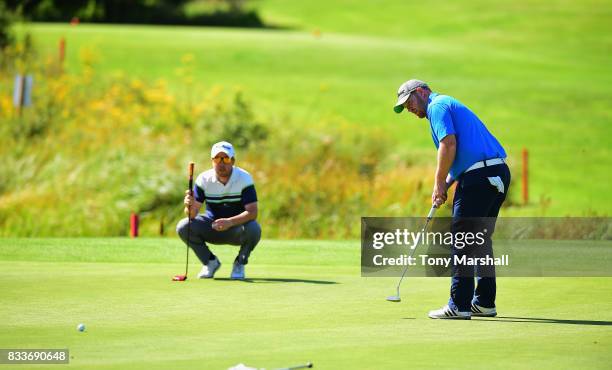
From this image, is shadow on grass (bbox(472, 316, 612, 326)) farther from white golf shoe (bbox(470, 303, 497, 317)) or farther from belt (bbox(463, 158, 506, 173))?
belt (bbox(463, 158, 506, 173))

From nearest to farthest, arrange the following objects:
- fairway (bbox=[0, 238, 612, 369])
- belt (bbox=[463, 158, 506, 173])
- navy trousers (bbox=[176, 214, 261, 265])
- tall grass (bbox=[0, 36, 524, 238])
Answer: fairway (bbox=[0, 238, 612, 369]) < belt (bbox=[463, 158, 506, 173]) < navy trousers (bbox=[176, 214, 261, 265]) < tall grass (bbox=[0, 36, 524, 238])

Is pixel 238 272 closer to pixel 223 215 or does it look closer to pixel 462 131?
pixel 223 215

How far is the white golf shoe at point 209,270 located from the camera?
460 inches

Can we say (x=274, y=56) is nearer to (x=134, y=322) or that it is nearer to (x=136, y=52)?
(x=136, y=52)

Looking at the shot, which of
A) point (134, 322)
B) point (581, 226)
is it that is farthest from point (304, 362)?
point (581, 226)

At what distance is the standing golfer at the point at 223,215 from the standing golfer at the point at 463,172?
9.72 ft

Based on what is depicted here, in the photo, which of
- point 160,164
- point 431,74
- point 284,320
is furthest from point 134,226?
point 431,74

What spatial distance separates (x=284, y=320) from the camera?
8.65 metres

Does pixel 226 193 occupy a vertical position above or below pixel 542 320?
above

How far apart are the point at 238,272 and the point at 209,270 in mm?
329

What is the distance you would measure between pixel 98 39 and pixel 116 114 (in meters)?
21.9

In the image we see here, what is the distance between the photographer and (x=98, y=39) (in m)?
45.5

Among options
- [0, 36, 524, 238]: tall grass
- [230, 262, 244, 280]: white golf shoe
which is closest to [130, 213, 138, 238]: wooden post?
[0, 36, 524, 238]: tall grass

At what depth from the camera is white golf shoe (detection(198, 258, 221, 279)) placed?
11.7 meters
